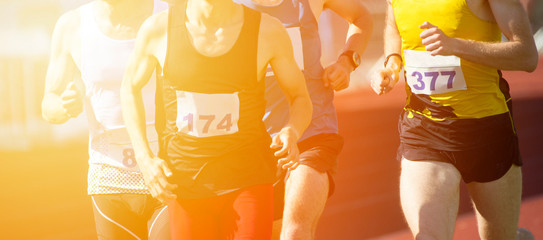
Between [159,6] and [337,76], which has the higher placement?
[159,6]

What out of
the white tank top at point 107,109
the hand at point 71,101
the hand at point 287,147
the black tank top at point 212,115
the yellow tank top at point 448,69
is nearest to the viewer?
the hand at point 287,147

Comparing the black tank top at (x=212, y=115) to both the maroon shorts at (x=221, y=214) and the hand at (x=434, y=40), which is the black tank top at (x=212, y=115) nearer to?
the maroon shorts at (x=221, y=214)

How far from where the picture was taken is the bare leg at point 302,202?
10.1 ft

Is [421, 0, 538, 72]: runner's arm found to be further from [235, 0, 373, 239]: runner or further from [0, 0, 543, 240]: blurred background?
[0, 0, 543, 240]: blurred background

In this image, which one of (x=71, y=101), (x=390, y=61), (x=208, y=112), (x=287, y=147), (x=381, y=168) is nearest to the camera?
(x=287, y=147)

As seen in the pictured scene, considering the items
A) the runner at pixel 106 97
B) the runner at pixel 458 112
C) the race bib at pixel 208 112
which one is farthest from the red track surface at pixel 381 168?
the race bib at pixel 208 112

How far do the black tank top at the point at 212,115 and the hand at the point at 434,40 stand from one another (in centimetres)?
58

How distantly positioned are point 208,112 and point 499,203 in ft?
4.01

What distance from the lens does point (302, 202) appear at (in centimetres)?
308

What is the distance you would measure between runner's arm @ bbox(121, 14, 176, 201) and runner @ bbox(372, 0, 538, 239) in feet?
2.95

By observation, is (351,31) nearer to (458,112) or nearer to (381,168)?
(458,112)

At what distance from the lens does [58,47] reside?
293 cm

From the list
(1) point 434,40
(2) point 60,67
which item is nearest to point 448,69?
(1) point 434,40

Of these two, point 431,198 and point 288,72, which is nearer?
point 288,72
